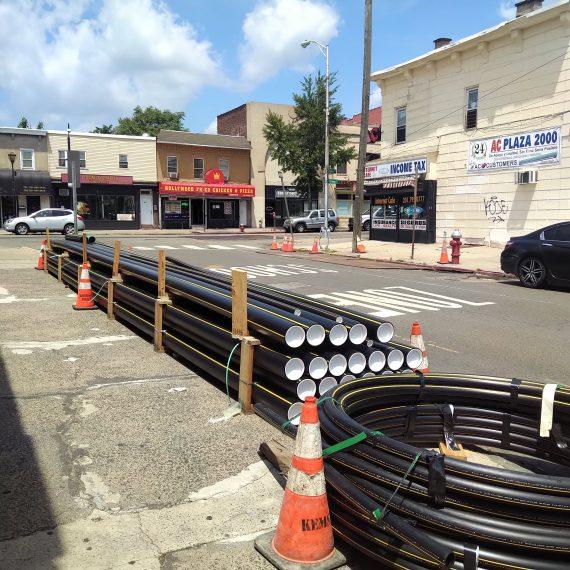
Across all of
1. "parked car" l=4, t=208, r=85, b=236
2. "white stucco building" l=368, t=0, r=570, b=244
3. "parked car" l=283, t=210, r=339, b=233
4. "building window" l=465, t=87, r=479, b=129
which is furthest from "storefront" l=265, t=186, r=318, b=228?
"building window" l=465, t=87, r=479, b=129

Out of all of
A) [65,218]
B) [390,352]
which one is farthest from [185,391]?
[65,218]

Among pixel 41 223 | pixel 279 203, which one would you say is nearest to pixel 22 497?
pixel 41 223

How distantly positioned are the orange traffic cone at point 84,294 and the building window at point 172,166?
36.1m

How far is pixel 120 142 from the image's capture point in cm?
4200

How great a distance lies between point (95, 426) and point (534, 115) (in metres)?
20.5

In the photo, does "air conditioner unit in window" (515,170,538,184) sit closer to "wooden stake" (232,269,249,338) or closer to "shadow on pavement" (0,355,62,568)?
"wooden stake" (232,269,249,338)

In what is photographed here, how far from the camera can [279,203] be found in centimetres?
4934

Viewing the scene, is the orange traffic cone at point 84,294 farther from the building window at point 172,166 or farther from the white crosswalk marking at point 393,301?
the building window at point 172,166

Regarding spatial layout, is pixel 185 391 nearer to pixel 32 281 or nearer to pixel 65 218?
pixel 32 281

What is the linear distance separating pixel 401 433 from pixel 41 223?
109 ft

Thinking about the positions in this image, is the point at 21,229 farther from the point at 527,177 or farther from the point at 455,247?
the point at 527,177

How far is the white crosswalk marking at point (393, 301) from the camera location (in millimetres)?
10242

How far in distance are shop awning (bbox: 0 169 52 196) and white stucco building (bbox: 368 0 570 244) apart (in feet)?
80.5

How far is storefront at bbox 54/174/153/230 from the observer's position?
41.0 meters
